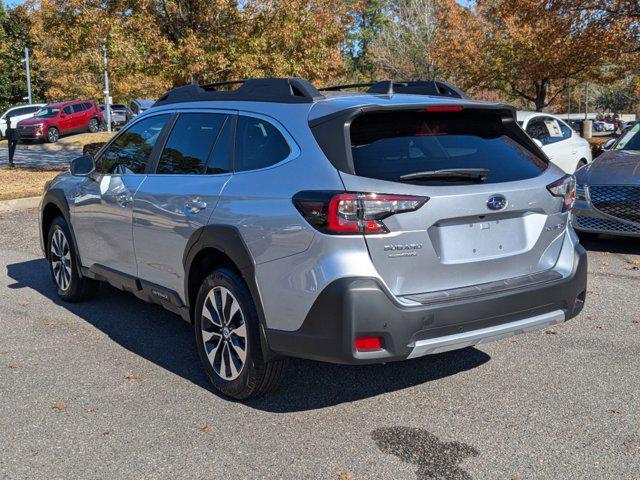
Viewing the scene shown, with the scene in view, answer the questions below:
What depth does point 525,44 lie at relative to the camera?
2873 cm

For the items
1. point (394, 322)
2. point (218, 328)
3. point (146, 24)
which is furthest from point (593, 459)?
point (146, 24)

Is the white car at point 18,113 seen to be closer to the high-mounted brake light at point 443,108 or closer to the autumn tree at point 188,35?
the autumn tree at point 188,35

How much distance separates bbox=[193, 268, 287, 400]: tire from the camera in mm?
3994

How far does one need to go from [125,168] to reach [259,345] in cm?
217

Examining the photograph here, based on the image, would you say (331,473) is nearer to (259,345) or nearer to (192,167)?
(259,345)

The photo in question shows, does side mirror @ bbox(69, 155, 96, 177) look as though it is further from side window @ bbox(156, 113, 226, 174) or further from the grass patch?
the grass patch

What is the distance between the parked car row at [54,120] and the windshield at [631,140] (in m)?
23.5

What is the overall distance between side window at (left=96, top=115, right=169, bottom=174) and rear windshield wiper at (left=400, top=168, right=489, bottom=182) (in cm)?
222

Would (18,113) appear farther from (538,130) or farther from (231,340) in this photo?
(231,340)

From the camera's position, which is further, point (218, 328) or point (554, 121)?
→ point (554, 121)

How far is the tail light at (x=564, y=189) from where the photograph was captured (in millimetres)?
4118

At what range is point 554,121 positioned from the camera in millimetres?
12719

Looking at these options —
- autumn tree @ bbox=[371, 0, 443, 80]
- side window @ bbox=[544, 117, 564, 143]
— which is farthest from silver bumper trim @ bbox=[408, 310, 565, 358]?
autumn tree @ bbox=[371, 0, 443, 80]

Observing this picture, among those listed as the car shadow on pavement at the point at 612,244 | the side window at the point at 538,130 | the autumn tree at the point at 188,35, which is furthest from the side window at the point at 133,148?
the autumn tree at the point at 188,35
